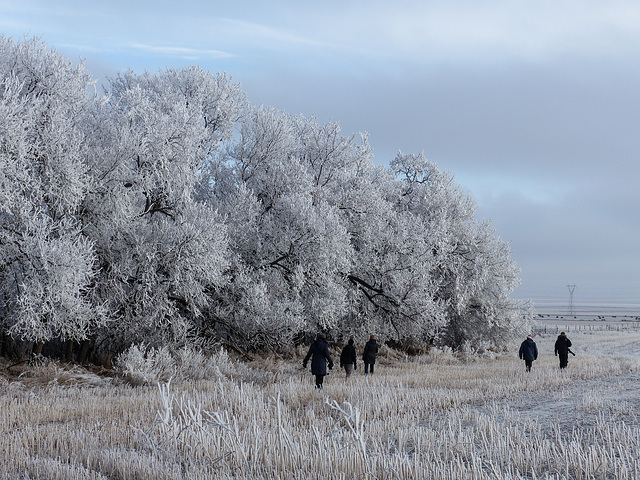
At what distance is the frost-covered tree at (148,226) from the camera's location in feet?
53.4

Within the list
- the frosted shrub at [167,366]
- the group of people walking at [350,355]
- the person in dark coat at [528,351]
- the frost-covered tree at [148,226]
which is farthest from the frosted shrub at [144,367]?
the person in dark coat at [528,351]

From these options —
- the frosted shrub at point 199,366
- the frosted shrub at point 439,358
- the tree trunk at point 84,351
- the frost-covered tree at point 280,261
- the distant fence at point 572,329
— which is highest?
the frost-covered tree at point 280,261

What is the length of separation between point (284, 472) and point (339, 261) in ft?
46.0

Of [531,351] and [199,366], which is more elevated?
[531,351]

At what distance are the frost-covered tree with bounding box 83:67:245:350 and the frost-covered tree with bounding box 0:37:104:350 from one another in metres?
0.74

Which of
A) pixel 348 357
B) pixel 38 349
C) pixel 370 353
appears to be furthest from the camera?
pixel 370 353

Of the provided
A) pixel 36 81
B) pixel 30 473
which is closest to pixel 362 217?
pixel 36 81

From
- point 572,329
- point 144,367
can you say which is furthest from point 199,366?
point 572,329

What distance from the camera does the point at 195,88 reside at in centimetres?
2289

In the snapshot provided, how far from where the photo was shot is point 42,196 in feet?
49.0

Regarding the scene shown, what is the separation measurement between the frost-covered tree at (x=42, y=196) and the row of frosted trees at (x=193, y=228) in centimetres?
5

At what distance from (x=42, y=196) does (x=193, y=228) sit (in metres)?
3.93

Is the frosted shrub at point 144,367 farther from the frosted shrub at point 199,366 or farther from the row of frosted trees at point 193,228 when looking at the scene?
the row of frosted trees at point 193,228

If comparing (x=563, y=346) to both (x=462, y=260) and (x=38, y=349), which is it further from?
(x=38, y=349)
